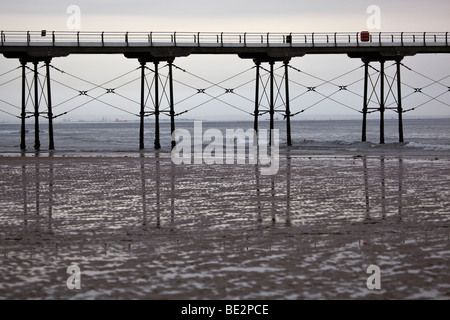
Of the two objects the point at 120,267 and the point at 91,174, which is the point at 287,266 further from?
the point at 91,174

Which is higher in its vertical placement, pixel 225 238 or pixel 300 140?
pixel 300 140

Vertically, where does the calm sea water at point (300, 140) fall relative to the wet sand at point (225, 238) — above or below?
above

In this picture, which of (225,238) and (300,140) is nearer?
(225,238)

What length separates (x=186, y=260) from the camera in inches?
291

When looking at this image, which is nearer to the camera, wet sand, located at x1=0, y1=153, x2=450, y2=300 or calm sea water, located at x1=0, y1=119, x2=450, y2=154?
wet sand, located at x1=0, y1=153, x2=450, y2=300

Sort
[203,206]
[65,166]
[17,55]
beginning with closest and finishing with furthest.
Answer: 1. [203,206]
2. [65,166]
3. [17,55]

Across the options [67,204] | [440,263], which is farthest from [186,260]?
[67,204]

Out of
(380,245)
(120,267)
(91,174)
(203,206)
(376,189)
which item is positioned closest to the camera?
(120,267)

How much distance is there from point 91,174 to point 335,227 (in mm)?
10402

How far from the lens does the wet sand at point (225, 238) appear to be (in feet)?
20.7

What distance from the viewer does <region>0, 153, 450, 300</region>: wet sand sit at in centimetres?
632

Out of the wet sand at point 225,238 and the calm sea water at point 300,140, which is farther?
the calm sea water at point 300,140

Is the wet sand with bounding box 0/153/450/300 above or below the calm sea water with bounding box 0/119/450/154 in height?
below

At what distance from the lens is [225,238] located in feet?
28.5
